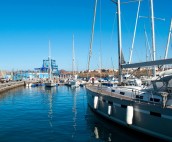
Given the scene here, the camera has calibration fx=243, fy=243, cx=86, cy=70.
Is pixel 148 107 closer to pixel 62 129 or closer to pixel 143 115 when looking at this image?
pixel 143 115

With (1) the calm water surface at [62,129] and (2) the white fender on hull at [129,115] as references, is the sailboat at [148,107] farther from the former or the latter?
(1) the calm water surface at [62,129]

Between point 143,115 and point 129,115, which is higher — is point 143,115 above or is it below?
above

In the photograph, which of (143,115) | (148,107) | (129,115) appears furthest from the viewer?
(129,115)

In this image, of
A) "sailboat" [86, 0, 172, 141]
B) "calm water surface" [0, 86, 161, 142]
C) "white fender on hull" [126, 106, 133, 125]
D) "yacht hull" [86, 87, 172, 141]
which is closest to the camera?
"yacht hull" [86, 87, 172, 141]

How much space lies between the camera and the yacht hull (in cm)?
1548

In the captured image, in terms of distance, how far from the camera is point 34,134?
2000 centimetres

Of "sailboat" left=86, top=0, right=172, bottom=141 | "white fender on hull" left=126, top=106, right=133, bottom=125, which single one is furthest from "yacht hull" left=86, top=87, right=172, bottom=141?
"white fender on hull" left=126, top=106, right=133, bottom=125

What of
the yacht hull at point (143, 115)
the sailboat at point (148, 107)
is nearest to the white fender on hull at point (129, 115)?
the sailboat at point (148, 107)

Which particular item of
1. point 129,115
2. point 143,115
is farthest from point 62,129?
point 143,115

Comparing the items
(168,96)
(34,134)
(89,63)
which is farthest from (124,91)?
(89,63)

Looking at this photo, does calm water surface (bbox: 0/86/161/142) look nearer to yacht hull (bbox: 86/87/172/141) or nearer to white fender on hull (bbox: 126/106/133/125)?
yacht hull (bbox: 86/87/172/141)

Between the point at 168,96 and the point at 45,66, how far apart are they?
142633 millimetres

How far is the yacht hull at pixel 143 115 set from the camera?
15477 mm

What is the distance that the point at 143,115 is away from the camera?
56.8 feet
